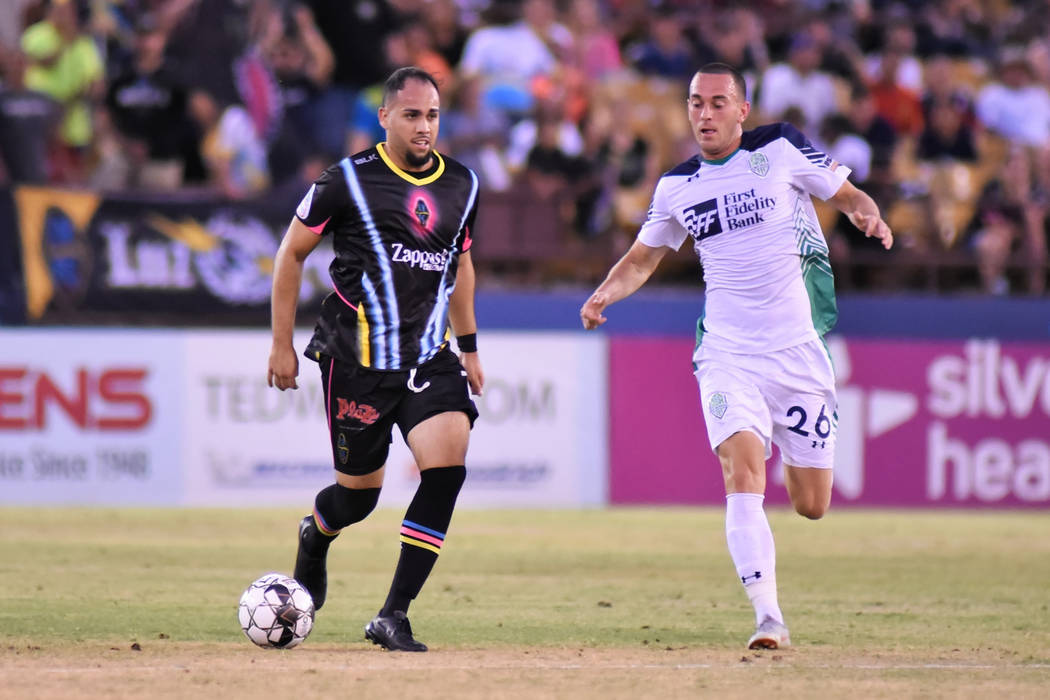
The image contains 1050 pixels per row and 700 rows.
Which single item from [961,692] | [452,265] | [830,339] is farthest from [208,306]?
[961,692]

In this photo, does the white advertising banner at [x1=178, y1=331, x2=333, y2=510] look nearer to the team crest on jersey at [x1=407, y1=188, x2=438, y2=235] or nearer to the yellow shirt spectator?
the yellow shirt spectator

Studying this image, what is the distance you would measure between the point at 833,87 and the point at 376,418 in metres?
12.6

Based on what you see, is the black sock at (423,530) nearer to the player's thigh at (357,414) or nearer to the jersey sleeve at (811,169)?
the player's thigh at (357,414)

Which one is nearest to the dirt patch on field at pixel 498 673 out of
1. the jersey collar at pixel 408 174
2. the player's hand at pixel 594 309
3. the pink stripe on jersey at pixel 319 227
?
the player's hand at pixel 594 309

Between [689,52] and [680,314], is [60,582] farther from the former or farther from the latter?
[689,52]

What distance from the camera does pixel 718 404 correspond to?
25.6 ft

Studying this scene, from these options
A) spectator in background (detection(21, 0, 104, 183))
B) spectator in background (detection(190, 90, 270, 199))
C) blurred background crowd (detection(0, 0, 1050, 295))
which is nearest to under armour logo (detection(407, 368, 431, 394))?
blurred background crowd (detection(0, 0, 1050, 295))

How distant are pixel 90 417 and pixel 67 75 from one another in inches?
147

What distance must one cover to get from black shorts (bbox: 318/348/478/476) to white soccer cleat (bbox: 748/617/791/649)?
156 centimetres

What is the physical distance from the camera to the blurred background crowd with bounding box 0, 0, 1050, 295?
16625mm

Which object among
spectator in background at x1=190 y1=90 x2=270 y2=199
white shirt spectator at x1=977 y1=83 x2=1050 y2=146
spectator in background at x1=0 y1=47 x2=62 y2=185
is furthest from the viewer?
white shirt spectator at x1=977 y1=83 x2=1050 y2=146

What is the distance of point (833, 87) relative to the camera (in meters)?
19.0

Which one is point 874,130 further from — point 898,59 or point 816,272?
point 816,272

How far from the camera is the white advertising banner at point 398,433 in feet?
51.4
